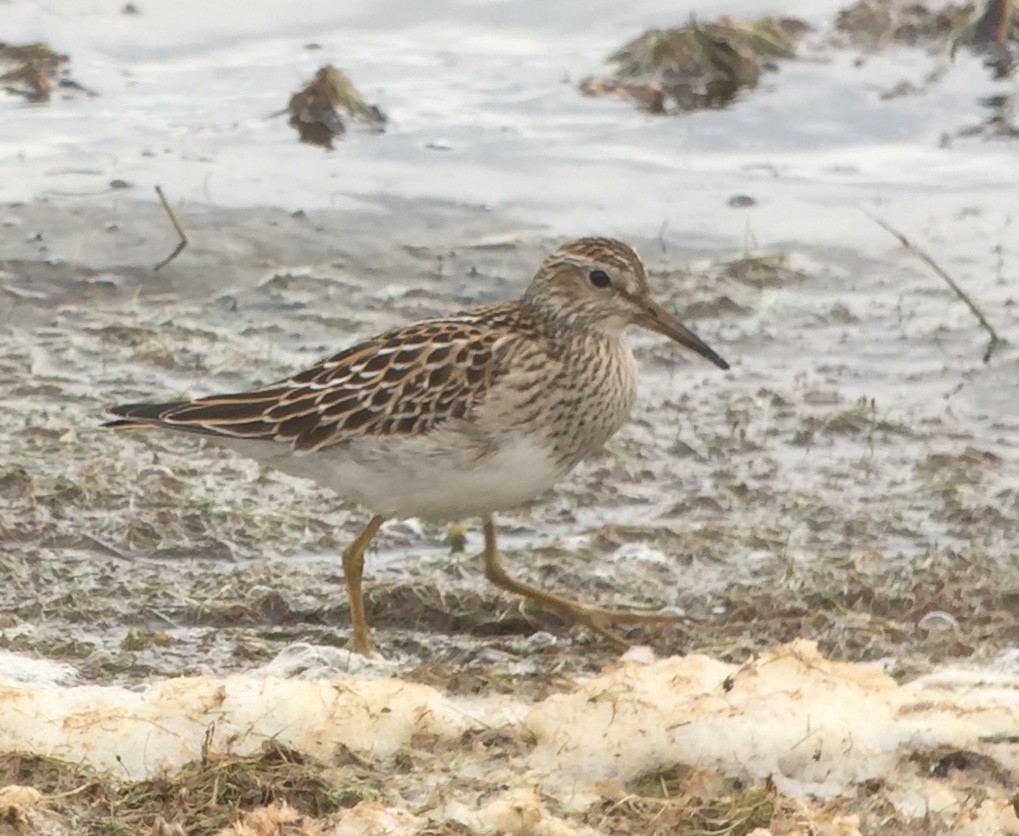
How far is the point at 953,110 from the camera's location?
1155cm

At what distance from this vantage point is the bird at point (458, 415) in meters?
6.27

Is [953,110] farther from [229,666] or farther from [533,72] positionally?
[229,666]

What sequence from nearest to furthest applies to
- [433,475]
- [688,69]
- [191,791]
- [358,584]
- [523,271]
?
[191,791], [433,475], [358,584], [523,271], [688,69]

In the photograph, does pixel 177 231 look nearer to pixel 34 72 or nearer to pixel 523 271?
pixel 523 271

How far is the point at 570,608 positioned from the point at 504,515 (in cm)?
104

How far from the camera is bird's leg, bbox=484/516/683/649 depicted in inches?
252

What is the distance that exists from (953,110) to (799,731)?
7.39 m

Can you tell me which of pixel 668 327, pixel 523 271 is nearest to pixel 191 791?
pixel 668 327

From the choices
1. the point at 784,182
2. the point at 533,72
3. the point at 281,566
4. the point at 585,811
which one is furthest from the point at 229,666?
the point at 533,72

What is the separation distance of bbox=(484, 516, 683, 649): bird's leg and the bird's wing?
1.59 ft

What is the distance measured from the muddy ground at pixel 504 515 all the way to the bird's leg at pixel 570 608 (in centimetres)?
6

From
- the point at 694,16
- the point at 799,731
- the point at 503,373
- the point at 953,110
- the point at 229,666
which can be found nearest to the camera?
the point at 799,731

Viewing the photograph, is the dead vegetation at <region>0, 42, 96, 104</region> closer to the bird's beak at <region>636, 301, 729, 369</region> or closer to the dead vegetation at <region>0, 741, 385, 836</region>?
the bird's beak at <region>636, 301, 729, 369</region>

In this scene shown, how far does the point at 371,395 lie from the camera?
643cm
